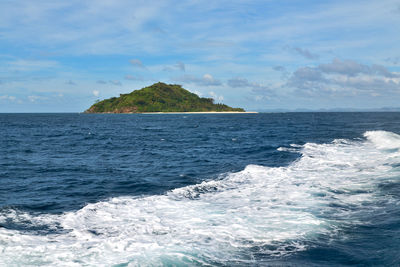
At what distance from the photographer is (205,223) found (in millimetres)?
13266

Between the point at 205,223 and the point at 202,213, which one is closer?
the point at 205,223

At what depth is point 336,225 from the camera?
12555 millimetres

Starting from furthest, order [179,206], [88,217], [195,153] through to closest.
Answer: [195,153] → [179,206] → [88,217]

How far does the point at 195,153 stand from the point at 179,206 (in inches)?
793

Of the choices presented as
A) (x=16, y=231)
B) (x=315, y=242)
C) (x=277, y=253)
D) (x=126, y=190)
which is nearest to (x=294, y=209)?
(x=315, y=242)

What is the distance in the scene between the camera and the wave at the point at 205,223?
1020cm

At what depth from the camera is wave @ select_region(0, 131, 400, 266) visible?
10.2 meters

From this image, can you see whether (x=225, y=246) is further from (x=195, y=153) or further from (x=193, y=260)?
(x=195, y=153)

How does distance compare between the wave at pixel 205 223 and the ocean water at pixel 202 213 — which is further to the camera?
the wave at pixel 205 223

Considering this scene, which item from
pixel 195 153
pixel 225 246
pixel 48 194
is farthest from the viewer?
pixel 195 153

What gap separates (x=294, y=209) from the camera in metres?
14.8

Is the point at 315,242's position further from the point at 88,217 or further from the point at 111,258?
the point at 88,217

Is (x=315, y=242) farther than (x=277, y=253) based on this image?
Yes

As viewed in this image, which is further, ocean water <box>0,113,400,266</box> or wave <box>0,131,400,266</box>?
wave <box>0,131,400,266</box>
